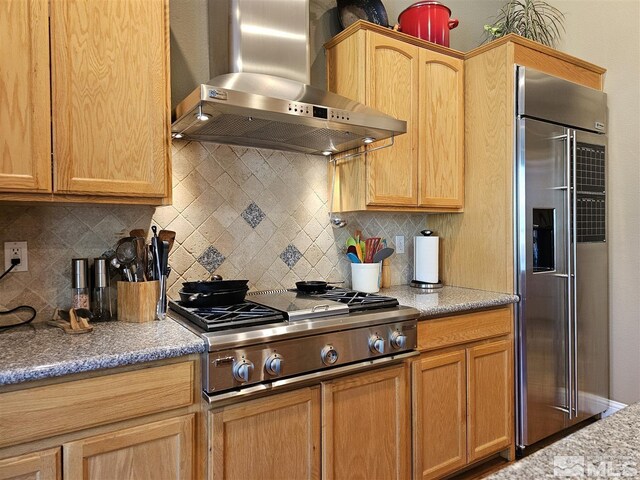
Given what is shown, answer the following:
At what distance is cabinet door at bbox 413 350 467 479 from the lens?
6.70 ft

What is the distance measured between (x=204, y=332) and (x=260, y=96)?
0.89m

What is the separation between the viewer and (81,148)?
1582mm

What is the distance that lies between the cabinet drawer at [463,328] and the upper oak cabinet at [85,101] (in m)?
1.29

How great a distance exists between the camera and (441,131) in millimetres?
2596

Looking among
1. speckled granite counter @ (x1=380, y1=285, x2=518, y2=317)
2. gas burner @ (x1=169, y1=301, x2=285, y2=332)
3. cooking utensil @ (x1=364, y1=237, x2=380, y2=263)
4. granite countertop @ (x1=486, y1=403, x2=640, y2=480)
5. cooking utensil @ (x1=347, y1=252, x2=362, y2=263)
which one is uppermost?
cooking utensil @ (x1=364, y1=237, x2=380, y2=263)

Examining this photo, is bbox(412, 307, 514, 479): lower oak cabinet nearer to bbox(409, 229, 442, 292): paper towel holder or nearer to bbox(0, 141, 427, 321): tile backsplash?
bbox(409, 229, 442, 292): paper towel holder

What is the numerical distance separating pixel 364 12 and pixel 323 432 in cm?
212

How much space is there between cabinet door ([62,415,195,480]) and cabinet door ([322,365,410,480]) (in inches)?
20.5

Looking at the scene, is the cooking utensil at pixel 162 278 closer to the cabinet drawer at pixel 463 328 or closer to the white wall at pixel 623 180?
the cabinet drawer at pixel 463 328

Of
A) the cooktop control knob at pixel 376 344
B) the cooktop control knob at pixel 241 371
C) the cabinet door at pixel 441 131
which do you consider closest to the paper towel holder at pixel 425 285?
the cabinet door at pixel 441 131

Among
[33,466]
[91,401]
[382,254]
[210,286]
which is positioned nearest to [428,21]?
[382,254]

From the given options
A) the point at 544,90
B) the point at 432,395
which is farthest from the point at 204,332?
the point at 544,90

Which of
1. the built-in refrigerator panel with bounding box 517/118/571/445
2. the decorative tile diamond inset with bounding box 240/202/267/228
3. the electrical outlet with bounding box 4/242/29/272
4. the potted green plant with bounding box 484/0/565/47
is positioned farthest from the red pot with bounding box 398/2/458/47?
the electrical outlet with bounding box 4/242/29/272

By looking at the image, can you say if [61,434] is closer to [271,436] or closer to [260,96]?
[271,436]
